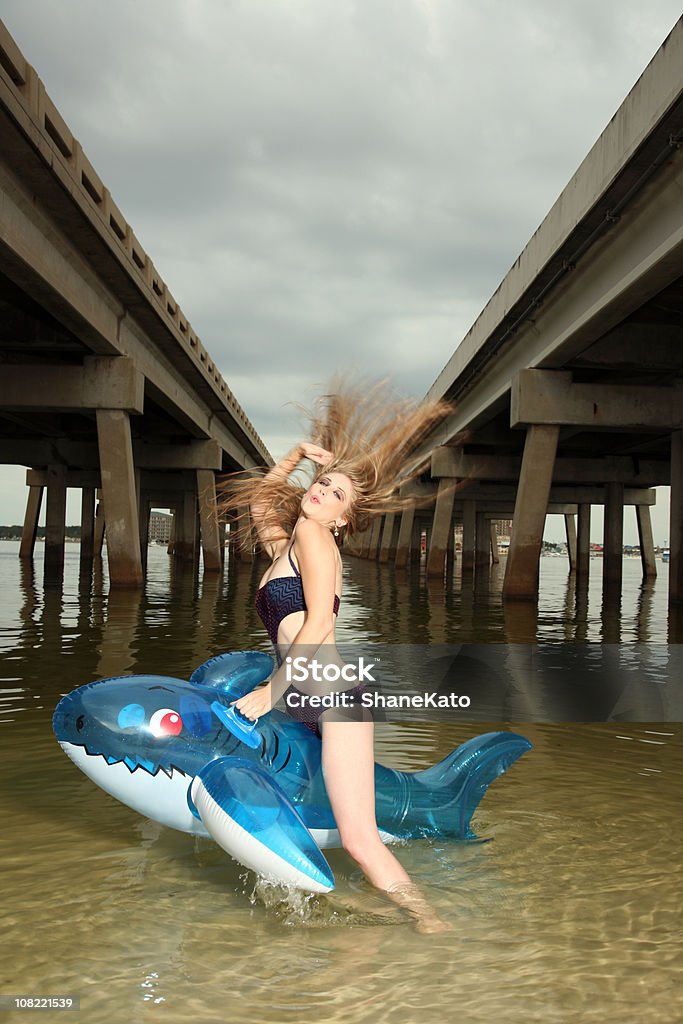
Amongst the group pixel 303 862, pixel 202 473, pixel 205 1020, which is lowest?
pixel 205 1020

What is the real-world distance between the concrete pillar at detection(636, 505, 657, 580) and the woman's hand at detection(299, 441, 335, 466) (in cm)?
4778

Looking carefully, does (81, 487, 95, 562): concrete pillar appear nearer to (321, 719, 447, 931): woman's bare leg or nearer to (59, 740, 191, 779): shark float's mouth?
(59, 740, 191, 779): shark float's mouth

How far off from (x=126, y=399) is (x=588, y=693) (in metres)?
15.6

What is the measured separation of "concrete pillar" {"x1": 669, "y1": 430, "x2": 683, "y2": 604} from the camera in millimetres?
23969

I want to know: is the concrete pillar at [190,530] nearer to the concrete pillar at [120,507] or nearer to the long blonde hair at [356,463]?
the concrete pillar at [120,507]

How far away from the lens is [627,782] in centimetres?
564

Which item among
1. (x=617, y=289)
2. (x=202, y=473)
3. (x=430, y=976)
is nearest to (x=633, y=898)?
(x=430, y=976)

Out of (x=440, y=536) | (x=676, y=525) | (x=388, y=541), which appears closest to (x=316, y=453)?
(x=676, y=525)

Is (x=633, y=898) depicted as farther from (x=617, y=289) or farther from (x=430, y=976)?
(x=617, y=289)

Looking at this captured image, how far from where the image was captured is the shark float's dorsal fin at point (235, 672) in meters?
3.92

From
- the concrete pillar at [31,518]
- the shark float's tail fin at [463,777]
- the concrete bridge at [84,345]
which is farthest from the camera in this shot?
the concrete pillar at [31,518]

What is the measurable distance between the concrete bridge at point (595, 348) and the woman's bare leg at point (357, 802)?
152cm

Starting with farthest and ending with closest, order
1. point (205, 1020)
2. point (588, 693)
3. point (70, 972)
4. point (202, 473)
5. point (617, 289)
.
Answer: point (202, 473), point (617, 289), point (588, 693), point (70, 972), point (205, 1020)

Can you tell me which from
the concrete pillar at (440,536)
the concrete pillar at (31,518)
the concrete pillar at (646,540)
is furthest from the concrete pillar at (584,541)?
the concrete pillar at (31,518)
